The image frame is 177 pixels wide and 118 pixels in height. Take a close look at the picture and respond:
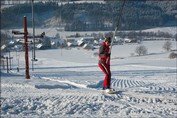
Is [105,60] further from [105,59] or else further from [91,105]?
[91,105]

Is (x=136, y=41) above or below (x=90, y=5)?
below

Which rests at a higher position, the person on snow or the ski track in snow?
the person on snow

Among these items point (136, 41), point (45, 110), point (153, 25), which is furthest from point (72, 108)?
point (136, 41)

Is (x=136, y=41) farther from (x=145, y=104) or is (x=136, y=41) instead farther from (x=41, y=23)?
(x=145, y=104)

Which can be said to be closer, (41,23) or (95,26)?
(41,23)

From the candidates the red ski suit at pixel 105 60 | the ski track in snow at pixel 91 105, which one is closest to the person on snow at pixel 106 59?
the red ski suit at pixel 105 60

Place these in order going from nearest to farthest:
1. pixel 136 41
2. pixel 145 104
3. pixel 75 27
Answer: pixel 145 104
pixel 136 41
pixel 75 27

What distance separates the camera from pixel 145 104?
1206cm

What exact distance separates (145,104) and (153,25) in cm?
12112

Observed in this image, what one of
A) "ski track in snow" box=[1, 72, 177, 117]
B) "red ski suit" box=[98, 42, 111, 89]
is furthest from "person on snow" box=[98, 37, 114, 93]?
"ski track in snow" box=[1, 72, 177, 117]

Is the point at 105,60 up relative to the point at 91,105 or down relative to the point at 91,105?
up

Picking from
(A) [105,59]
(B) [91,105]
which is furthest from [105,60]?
(B) [91,105]

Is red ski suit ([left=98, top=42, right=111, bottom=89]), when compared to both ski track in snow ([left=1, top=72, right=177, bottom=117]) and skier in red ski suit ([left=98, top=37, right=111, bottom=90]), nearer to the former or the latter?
skier in red ski suit ([left=98, top=37, right=111, bottom=90])

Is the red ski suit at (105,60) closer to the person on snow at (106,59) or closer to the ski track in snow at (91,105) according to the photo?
the person on snow at (106,59)
